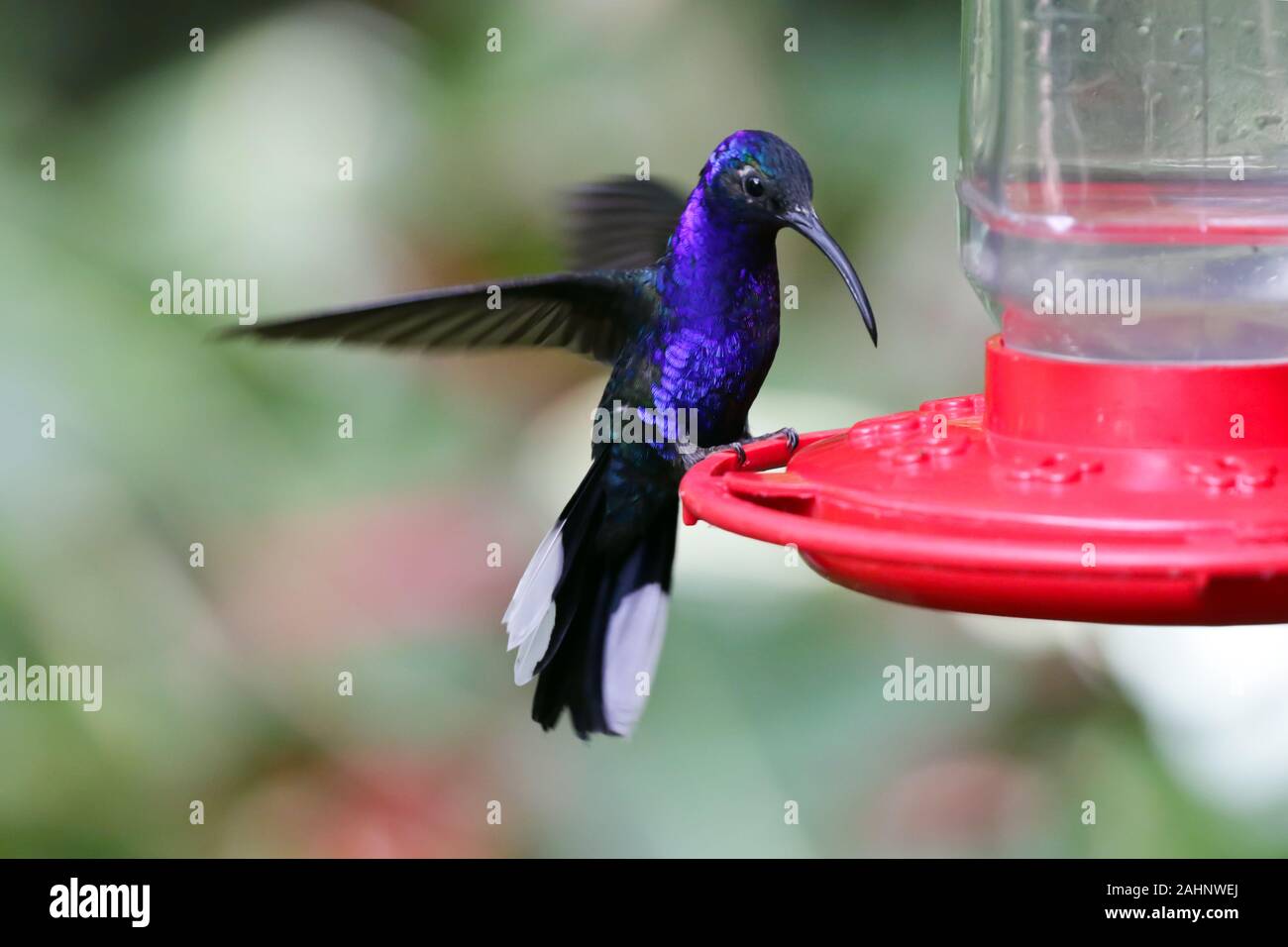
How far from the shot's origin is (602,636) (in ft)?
12.6

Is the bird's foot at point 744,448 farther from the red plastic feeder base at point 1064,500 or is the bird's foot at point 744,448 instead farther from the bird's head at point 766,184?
the bird's head at point 766,184

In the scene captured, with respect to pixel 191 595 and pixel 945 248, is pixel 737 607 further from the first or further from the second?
Answer: pixel 191 595

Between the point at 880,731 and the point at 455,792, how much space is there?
42.7 inches

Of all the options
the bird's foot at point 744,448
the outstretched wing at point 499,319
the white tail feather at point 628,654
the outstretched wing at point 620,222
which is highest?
the outstretched wing at point 620,222

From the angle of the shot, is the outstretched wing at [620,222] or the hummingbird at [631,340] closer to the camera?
the hummingbird at [631,340]

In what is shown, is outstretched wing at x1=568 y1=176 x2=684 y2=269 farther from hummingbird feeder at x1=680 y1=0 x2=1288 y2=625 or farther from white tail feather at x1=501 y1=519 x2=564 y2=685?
hummingbird feeder at x1=680 y1=0 x2=1288 y2=625

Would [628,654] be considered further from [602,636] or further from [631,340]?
[631,340]

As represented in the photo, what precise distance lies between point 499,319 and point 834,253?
2.28 ft

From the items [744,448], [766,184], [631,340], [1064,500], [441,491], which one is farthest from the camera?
[441,491]

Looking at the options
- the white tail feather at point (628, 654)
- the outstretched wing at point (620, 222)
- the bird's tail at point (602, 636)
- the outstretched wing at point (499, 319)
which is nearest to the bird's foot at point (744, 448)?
the outstretched wing at point (499, 319)

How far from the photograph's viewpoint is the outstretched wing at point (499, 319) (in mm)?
2602

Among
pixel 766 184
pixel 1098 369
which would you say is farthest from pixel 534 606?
pixel 1098 369

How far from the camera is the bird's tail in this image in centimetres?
377

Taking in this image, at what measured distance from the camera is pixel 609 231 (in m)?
3.92
